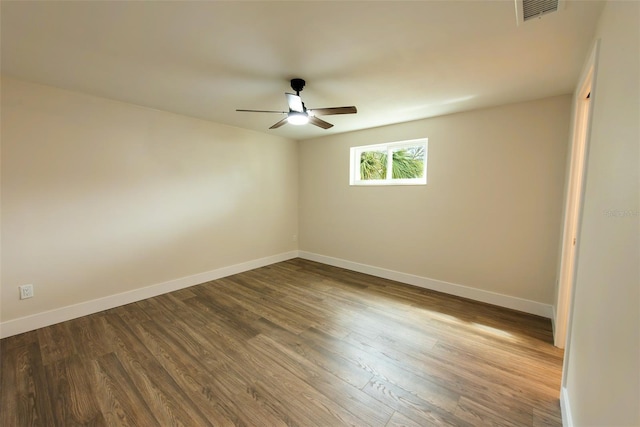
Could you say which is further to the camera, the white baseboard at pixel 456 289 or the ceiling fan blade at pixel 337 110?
the white baseboard at pixel 456 289

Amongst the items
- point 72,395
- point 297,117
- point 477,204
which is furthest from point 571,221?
point 72,395

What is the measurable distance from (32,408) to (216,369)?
3.53 feet

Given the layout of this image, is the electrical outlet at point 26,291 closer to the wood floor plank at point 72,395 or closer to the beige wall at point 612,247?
the wood floor plank at point 72,395

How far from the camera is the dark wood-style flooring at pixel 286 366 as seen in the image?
154cm

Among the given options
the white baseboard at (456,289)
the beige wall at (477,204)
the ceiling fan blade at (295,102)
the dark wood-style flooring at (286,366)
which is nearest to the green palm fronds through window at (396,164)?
the beige wall at (477,204)

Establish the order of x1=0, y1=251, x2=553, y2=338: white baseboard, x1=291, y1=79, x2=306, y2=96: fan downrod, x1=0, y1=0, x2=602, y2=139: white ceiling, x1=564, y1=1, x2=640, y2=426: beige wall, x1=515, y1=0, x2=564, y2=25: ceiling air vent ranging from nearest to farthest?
x1=564, y1=1, x2=640, y2=426: beige wall
x1=515, y1=0, x2=564, y2=25: ceiling air vent
x1=0, y1=0, x2=602, y2=139: white ceiling
x1=291, y1=79, x2=306, y2=96: fan downrod
x1=0, y1=251, x2=553, y2=338: white baseboard

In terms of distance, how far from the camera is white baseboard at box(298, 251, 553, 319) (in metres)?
2.77

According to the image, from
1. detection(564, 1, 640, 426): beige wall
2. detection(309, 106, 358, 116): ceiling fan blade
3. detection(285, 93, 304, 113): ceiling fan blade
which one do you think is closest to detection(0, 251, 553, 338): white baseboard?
detection(564, 1, 640, 426): beige wall

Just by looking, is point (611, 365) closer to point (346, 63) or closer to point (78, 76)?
point (346, 63)

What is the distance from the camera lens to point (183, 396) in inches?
65.5

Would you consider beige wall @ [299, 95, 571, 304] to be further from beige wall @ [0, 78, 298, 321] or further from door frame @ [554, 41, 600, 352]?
beige wall @ [0, 78, 298, 321]

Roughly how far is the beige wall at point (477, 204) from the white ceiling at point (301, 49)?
0.35 m

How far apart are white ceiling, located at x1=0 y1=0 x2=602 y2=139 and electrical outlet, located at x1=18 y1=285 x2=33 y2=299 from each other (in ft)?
6.43

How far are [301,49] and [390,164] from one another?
246 centimetres
